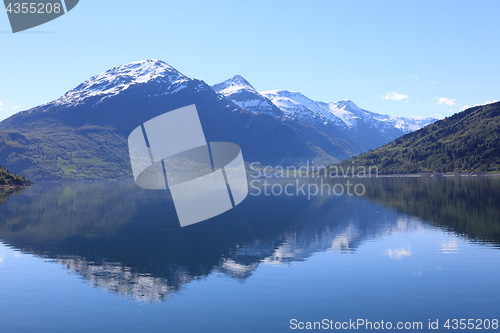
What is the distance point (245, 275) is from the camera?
43.2m

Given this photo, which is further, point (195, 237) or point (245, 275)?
point (195, 237)

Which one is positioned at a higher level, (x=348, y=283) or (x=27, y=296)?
(x=27, y=296)

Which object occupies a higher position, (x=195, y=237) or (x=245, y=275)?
(x=195, y=237)

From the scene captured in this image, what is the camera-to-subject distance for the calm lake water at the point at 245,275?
3080cm

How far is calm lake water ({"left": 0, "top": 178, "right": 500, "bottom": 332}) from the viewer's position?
30.8m

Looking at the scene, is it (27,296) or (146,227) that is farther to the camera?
(146,227)

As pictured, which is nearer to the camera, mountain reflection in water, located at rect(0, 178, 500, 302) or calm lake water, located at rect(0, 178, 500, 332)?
calm lake water, located at rect(0, 178, 500, 332)

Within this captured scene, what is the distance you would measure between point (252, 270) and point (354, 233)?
32.6m

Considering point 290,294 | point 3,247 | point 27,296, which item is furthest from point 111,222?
point 290,294

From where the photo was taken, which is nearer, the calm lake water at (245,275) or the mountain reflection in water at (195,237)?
the calm lake water at (245,275)

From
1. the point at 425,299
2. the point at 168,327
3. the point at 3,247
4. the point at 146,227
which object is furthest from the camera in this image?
the point at 146,227

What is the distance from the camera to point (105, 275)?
4369 centimetres

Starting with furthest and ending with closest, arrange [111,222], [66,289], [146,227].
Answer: [111,222] → [146,227] → [66,289]

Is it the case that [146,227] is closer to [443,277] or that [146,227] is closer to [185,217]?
[185,217]
